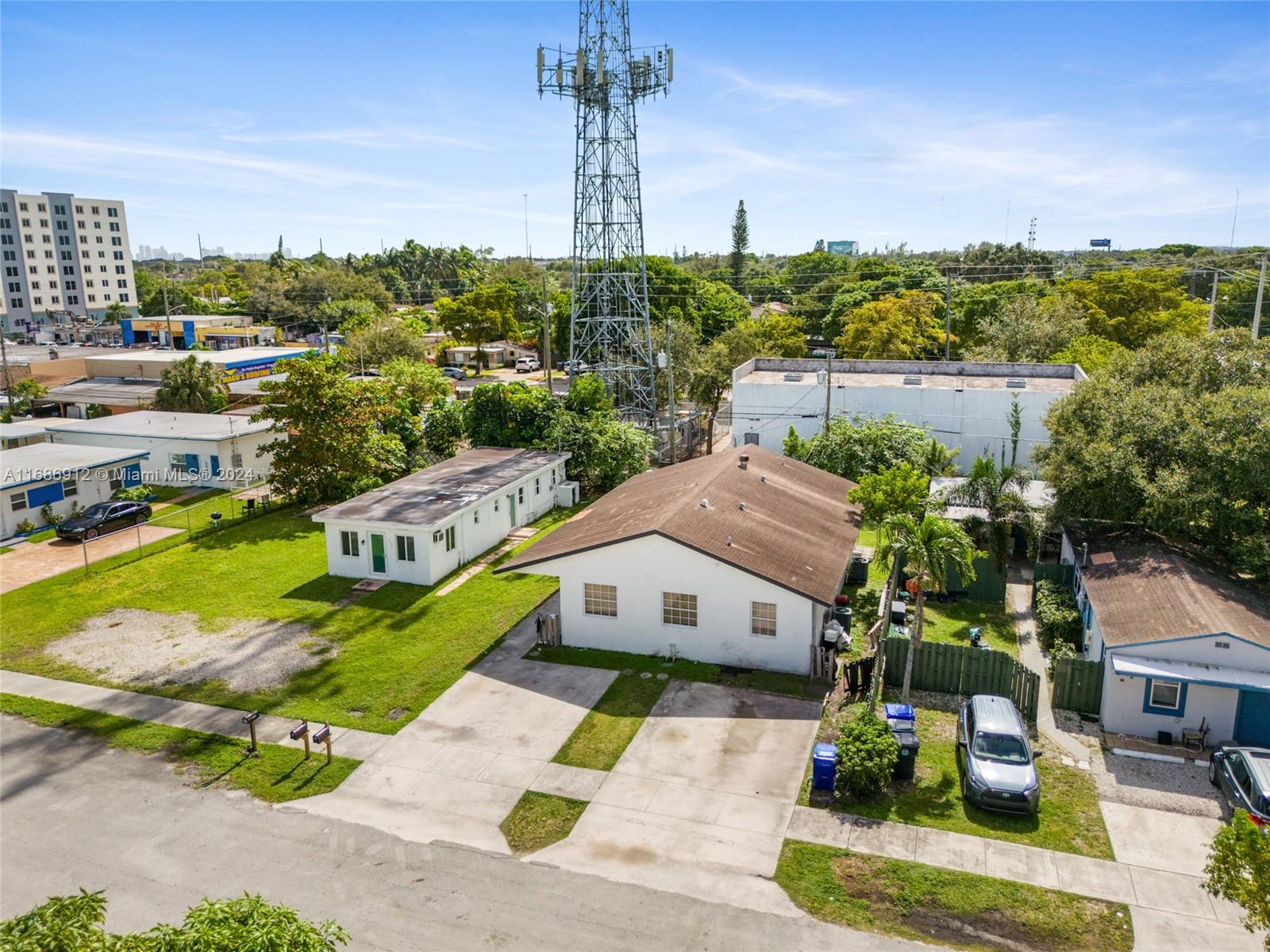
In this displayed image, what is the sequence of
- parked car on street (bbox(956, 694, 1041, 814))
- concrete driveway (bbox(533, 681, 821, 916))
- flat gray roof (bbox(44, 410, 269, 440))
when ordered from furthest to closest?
1. flat gray roof (bbox(44, 410, 269, 440))
2. parked car on street (bbox(956, 694, 1041, 814))
3. concrete driveway (bbox(533, 681, 821, 916))

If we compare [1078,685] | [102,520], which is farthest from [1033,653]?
[102,520]

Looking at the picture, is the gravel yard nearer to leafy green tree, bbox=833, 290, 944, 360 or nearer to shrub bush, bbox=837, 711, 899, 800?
shrub bush, bbox=837, 711, 899, 800

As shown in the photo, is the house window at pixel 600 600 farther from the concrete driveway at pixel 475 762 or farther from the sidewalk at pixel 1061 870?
the sidewalk at pixel 1061 870

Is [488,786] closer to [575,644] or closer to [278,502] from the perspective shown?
[575,644]

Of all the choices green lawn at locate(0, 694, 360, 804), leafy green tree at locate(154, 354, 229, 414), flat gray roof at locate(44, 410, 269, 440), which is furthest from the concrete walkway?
leafy green tree at locate(154, 354, 229, 414)

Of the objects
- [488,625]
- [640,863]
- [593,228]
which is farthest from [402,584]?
[593,228]

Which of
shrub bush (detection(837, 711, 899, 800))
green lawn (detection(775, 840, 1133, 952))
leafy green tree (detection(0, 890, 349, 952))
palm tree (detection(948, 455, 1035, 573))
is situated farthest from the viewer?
palm tree (detection(948, 455, 1035, 573))

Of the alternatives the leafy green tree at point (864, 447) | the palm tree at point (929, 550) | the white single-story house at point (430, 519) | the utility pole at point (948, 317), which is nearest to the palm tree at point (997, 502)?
the palm tree at point (929, 550)
